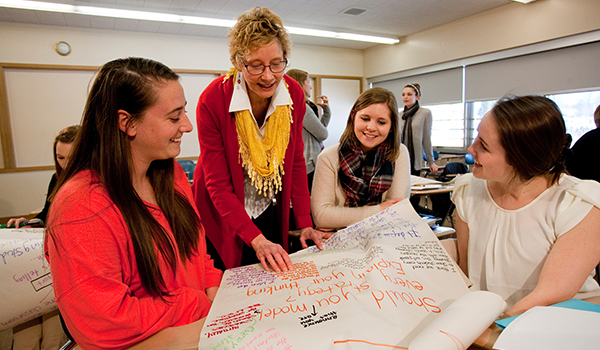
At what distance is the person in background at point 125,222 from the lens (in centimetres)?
74

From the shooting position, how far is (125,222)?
875 mm

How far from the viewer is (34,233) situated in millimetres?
1565

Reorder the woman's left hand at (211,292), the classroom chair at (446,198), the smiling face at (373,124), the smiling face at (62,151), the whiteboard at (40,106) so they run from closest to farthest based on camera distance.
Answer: the woman's left hand at (211,292)
the smiling face at (373,124)
the smiling face at (62,151)
the classroom chair at (446,198)
the whiteboard at (40,106)

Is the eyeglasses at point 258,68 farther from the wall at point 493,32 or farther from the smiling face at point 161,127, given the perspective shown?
the wall at point 493,32

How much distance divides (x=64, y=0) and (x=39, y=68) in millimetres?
1624

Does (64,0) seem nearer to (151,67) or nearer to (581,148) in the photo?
(151,67)

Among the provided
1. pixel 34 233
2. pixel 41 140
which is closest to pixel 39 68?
pixel 41 140

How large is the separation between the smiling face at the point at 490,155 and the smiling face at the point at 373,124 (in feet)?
1.89

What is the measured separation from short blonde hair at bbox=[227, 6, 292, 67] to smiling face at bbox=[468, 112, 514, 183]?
0.79 metres

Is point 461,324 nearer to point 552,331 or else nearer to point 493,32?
point 552,331

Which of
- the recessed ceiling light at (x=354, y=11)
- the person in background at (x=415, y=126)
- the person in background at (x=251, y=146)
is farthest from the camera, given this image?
the recessed ceiling light at (x=354, y=11)

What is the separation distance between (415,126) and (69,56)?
5517 mm

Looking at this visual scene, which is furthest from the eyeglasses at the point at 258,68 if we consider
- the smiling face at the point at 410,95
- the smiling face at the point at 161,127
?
the smiling face at the point at 410,95

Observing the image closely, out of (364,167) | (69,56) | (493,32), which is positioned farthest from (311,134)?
(69,56)
